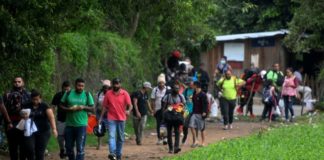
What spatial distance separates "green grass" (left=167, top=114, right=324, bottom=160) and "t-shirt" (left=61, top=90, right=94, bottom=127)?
194 cm

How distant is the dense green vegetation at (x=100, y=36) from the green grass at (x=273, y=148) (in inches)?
137

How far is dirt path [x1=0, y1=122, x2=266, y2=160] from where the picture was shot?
1717cm

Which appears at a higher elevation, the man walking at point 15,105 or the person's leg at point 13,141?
the man walking at point 15,105

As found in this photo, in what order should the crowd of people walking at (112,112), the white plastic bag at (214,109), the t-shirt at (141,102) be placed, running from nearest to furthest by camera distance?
the crowd of people walking at (112,112) → the t-shirt at (141,102) → the white plastic bag at (214,109)

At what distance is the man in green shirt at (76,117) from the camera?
14938mm

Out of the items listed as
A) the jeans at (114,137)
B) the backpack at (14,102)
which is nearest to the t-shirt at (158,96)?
the jeans at (114,137)

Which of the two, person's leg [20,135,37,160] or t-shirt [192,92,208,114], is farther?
t-shirt [192,92,208,114]

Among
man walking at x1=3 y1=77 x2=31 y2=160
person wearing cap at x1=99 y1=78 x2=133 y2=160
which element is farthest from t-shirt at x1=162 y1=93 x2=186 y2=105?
man walking at x1=3 y1=77 x2=31 y2=160

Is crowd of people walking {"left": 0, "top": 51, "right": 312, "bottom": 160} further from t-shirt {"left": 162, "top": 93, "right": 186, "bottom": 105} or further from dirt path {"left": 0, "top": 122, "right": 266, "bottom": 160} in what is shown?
A: dirt path {"left": 0, "top": 122, "right": 266, "bottom": 160}

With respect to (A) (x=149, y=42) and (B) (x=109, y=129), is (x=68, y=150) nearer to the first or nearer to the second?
(B) (x=109, y=129)

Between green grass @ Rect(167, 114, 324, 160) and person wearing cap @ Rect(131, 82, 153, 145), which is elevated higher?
person wearing cap @ Rect(131, 82, 153, 145)

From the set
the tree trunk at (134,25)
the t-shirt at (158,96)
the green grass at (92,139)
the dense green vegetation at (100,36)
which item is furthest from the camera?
the tree trunk at (134,25)

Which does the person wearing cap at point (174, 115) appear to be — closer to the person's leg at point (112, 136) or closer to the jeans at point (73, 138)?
the person's leg at point (112, 136)

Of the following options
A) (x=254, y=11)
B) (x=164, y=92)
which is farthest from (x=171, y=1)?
(x=254, y=11)
